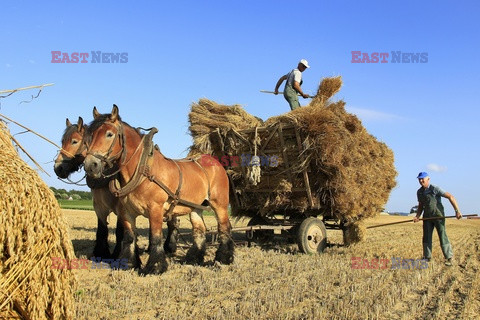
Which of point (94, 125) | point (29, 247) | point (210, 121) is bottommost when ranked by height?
point (29, 247)

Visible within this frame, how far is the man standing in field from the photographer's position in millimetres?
7621

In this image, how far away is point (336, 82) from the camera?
869 centimetres

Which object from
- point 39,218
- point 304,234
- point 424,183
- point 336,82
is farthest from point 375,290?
point 336,82

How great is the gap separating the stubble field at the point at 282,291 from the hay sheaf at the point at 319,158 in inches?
50.9

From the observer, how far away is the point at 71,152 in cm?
648

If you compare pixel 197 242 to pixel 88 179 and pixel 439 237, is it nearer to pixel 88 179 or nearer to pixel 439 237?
pixel 88 179

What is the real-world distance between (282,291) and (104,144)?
10.0ft

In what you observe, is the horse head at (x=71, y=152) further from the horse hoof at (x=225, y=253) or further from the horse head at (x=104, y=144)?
the horse hoof at (x=225, y=253)

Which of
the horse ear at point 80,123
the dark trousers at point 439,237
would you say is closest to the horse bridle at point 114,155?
the horse ear at point 80,123

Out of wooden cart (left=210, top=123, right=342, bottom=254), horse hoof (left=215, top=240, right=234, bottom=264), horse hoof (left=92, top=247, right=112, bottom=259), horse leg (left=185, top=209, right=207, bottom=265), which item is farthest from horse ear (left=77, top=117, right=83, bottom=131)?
horse hoof (left=215, top=240, right=234, bottom=264)

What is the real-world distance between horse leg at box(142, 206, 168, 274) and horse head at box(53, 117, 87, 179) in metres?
1.47

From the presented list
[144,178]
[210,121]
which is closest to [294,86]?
[210,121]

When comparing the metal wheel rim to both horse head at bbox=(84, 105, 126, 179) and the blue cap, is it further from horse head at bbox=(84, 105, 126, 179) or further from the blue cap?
horse head at bbox=(84, 105, 126, 179)

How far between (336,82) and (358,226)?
3199 millimetres
